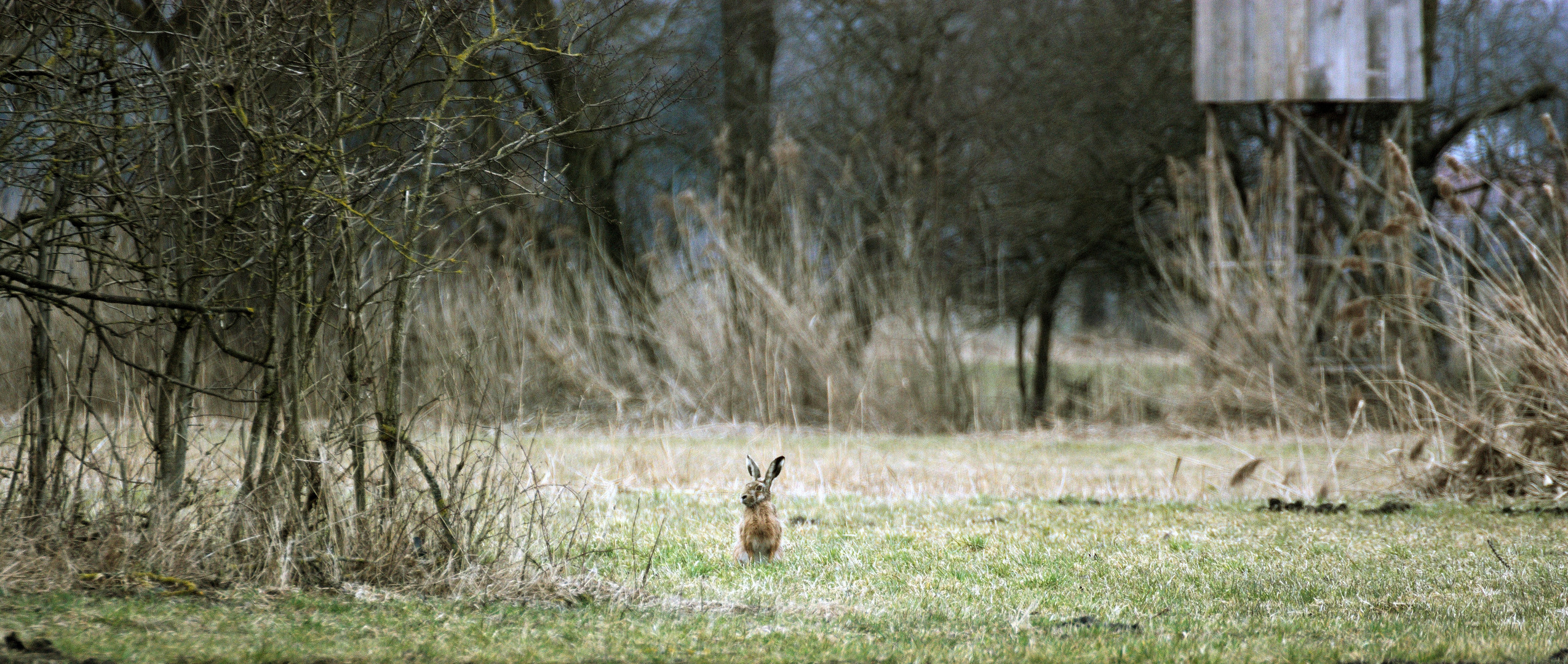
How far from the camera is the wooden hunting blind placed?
1174 cm

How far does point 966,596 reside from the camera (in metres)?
4.02

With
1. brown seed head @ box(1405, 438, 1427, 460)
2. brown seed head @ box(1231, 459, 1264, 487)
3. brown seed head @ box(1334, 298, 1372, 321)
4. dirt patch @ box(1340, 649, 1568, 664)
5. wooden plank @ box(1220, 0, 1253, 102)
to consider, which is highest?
wooden plank @ box(1220, 0, 1253, 102)

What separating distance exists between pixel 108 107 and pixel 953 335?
8.96 meters

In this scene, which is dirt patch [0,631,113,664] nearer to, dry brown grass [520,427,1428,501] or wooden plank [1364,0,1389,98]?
A: dry brown grass [520,427,1428,501]

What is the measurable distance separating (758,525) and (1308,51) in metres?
9.34

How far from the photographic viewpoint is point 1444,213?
13.3m

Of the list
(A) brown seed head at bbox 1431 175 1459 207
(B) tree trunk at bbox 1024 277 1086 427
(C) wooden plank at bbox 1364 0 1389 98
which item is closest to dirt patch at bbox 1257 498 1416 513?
(A) brown seed head at bbox 1431 175 1459 207

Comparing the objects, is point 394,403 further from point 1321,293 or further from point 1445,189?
point 1321,293

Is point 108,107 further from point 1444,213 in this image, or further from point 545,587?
point 1444,213

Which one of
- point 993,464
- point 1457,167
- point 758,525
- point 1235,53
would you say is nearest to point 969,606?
point 758,525

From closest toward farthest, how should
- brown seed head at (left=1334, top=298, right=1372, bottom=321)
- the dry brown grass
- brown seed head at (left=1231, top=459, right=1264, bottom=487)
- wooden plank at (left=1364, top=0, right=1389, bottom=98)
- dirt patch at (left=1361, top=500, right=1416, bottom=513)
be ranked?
dirt patch at (left=1361, top=500, right=1416, bottom=513), brown seed head at (left=1231, top=459, right=1264, bottom=487), the dry brown grass, brown seed head at (left=1334, top=298, right=1372, bottom=321), wooden plank at (left=1364, top=0, right=1389, bottom=98)

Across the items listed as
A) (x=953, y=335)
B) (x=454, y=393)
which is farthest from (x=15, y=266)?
(x=953, y=335)

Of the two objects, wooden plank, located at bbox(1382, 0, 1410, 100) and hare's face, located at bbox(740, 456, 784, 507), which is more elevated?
wooden plank, located at bbox(1382, 0, 1410, 100)

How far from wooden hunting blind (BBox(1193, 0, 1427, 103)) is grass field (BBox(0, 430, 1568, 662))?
553 centimetres
